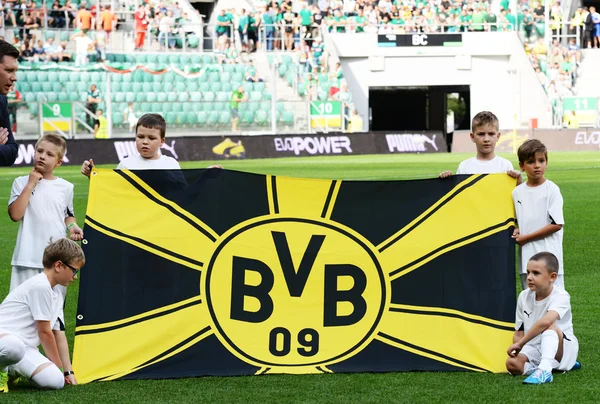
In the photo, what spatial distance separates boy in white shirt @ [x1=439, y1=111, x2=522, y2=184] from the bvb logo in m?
0.84

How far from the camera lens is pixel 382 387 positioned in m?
5.77

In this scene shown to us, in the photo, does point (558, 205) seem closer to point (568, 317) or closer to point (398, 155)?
point (568, 317)

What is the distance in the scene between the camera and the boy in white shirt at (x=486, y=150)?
6.58 meters

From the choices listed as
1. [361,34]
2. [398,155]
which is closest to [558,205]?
[398,155]

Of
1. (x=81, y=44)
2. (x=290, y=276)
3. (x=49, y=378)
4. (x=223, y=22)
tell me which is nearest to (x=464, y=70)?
(x=223, y=22)

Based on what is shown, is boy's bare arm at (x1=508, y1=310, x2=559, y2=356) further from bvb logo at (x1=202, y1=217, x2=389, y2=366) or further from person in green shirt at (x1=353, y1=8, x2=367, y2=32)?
person in green shirt at (x1=353, y1=8, x2=367, y2=32)

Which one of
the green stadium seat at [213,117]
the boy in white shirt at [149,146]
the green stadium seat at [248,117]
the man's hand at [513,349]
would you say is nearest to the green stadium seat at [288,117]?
the green stadium seat at [248,117]

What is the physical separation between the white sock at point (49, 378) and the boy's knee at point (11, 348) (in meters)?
0.16

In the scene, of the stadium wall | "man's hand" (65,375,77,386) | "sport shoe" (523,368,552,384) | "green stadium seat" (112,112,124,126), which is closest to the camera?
"sport shoe" (523,368,552,384)

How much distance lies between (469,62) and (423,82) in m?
2.11

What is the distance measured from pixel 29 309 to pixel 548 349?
2.87 metres

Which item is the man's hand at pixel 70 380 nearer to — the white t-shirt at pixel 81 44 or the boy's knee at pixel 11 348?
the boy's knee at pixel 11 348

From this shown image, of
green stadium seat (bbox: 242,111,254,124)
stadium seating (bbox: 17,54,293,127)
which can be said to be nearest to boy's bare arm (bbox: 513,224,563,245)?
stadium seating (bbox: 17,54,293,127)

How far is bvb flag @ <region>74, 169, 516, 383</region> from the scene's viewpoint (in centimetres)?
614
